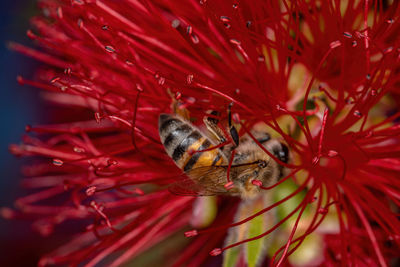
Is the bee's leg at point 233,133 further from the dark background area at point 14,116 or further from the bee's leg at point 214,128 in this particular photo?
the dark background area at point 14,116

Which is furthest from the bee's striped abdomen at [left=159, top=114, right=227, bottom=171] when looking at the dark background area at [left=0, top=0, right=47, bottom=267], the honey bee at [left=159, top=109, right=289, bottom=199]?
the dark background area at [left=0, top=0, right=47, bottom=267]

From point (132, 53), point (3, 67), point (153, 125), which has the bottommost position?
point (153, 125)

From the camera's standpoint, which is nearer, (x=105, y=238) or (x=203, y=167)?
(x=203, y=167)

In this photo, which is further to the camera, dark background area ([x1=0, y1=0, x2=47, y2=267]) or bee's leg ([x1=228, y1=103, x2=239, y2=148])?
dark background area ([x1=0, y1=0, x2=47, y2=267])

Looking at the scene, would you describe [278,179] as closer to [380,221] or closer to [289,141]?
[289,141]

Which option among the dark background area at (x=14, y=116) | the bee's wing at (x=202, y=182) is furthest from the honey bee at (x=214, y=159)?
the dark background area at (x=14, y=116)

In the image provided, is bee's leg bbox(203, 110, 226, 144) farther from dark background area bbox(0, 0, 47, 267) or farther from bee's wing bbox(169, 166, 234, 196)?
dark background area bbox(0, 0, 47, 267)

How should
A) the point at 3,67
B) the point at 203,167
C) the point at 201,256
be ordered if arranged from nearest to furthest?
1. the point at 203,167
2. the point at 201,256
3. the point at 3,67

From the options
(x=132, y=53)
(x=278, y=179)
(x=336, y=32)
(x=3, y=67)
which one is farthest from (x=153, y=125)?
(x=3, y=67)
